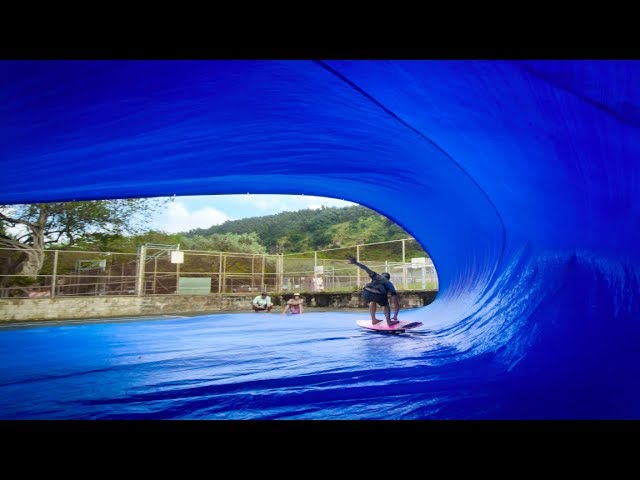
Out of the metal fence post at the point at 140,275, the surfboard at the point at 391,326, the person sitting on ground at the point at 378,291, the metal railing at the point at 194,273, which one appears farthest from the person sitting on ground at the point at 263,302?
the surfboard at the point at 391,326

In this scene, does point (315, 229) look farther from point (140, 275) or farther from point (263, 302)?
point (140, 275)

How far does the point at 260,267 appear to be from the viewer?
12570mm

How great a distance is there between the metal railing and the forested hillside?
826 cm

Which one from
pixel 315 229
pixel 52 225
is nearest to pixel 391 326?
pixel 52 225

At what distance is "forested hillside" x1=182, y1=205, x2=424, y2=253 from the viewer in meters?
22.2

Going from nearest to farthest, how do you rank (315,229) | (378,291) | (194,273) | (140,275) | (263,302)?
(378,291) → (263,302) → (140,275) → (194,273) → (315,229)

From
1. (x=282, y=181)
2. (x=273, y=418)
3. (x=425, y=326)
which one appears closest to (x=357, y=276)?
(x=425, y=326)

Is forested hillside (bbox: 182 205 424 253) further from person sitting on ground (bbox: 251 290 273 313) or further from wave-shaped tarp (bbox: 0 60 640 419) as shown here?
wave-shaped tarp (bbox: 0 60 640 419)

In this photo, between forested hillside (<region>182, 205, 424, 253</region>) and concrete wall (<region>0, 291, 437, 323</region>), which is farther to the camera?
forested hillside (<region>182, 205, 424, 253</region>)

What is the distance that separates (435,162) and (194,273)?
9594 mm

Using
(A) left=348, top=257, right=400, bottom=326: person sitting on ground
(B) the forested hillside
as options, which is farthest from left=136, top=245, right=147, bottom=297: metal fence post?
(B) the forested hillside

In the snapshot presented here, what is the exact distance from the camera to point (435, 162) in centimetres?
332
